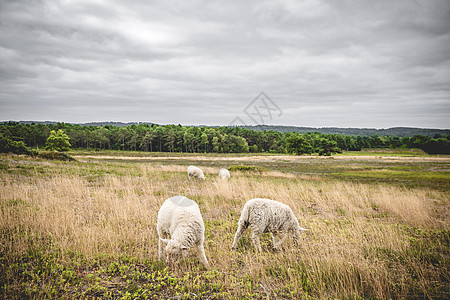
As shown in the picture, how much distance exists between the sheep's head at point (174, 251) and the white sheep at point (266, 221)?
172 centimetres

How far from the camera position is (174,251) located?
4.80m

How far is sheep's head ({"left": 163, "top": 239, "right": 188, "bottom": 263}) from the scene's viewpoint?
188 inches

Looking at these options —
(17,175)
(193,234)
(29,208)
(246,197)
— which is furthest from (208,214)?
(17,175)

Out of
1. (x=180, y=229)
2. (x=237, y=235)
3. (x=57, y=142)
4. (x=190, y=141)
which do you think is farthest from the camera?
(x=190, y=141)

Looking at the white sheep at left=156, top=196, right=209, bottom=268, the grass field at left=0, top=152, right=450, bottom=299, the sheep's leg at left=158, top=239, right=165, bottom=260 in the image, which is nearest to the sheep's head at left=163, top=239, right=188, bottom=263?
the white sheep at left=156, top=196, right=209, bottom=268

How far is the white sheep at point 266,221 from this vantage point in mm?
6184

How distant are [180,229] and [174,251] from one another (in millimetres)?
491

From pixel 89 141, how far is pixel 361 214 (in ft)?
425

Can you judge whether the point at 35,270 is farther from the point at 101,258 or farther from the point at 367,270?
the point at 367,270

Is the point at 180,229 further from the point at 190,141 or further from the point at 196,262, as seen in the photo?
the point at 190,141

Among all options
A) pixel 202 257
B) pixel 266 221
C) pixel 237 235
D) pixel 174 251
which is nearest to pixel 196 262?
pixel 202 257

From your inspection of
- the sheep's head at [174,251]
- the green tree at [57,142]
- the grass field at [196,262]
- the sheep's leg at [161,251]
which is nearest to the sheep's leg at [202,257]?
the grass field at [196,262]

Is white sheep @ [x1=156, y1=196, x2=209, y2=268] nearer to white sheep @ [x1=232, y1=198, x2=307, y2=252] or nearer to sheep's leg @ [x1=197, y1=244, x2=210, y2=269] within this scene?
sheep's leg @ [x1=197, y1=244, x2=210, y2=269]

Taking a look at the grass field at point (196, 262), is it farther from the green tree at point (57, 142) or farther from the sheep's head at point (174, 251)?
the green tree at point (57, 142)
